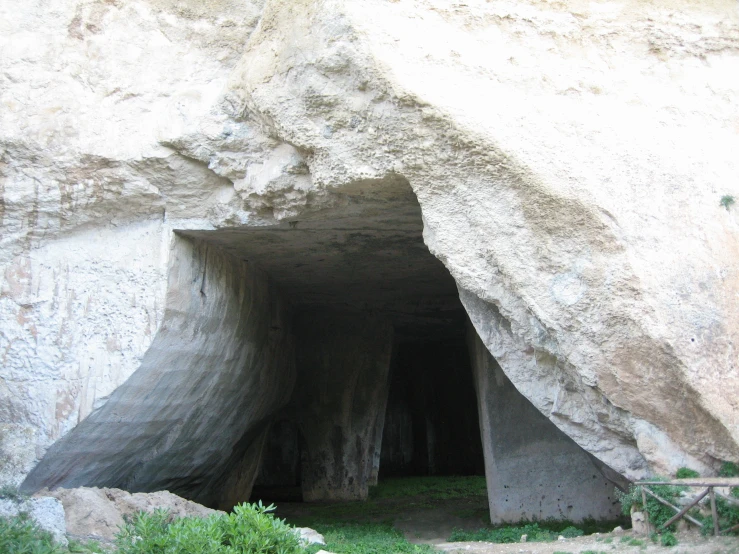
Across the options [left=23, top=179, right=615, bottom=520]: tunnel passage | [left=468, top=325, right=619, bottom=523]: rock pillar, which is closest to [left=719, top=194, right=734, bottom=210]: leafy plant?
[left=23, top=179, right=615, bottom=520]: tunnel passage

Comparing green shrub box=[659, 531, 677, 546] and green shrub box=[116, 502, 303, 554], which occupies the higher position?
green shrub box=[116, 502, 303, 554]

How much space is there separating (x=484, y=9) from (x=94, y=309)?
13.7 ft

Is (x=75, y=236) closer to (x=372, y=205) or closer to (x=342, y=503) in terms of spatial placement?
(x=372, y=205)

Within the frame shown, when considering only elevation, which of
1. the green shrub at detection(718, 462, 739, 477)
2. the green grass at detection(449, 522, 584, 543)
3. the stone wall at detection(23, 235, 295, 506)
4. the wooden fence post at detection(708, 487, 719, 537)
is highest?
the stone wall at detection(23, 235, 295, 506)

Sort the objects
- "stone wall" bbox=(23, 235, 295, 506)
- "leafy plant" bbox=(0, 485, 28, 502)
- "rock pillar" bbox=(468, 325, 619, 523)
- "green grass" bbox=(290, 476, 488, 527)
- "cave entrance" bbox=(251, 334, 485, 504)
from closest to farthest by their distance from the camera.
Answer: "leafy plant" bbox=(0, 485, 28, 502) → "stone wall" bbox=(23, 235, 295, 506) → "rock pillar" bbox=(468, 325, 619, 523) → "green grass" bbox=(290, 476, 488, 527) → "cave entrance" bbox=(251, 334, 485, 504)

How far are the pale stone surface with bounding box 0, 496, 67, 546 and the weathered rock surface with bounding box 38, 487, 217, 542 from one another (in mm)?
132

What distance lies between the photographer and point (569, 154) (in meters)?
5.72

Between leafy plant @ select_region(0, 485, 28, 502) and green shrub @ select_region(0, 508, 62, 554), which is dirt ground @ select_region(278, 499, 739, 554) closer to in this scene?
green shrub @ select_region(0, 508, 62, 554)

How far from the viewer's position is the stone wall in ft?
22.1

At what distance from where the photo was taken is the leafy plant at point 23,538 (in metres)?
4.61

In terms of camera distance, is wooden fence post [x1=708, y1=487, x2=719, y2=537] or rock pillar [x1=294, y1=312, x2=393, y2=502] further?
rock pillar [x1=294, y1=312, x2=393, y2=502]

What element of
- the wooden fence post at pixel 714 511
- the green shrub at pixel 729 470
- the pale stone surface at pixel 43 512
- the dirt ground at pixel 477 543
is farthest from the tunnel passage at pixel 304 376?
the wooden fence post at pixel 714 511

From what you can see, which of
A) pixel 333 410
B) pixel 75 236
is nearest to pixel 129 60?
pixel 75 236

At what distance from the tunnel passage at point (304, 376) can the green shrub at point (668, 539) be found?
2703 mm
